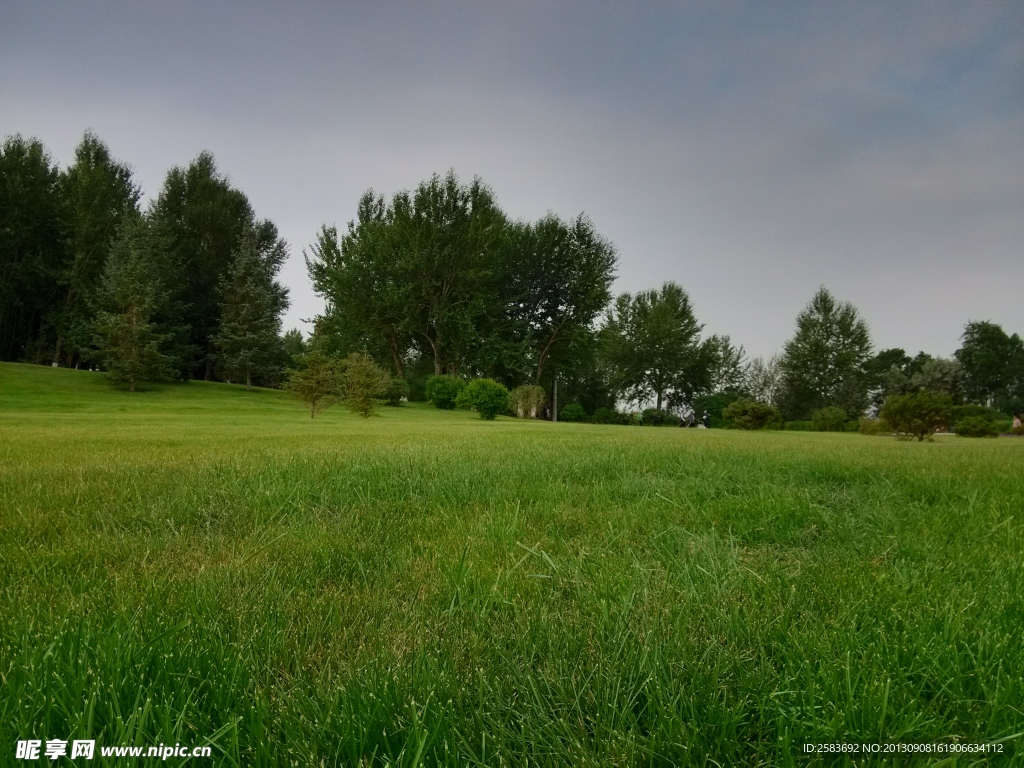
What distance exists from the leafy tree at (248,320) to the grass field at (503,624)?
3908 cm

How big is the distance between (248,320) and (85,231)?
1373 centimetres

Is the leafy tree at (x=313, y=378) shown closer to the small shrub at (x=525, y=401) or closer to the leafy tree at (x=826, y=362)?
the small shrub at (x=525, y=401)

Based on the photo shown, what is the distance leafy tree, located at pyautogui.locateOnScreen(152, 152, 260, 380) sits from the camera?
41000mm

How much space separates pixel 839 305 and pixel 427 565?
2469 inches

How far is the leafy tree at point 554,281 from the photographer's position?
4028 cm

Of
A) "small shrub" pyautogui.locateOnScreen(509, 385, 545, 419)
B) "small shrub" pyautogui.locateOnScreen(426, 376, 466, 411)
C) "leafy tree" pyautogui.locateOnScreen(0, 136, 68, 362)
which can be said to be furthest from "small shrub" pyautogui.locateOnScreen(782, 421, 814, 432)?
"leafy tree" pyautogui.locateOnScreen(0, 136, 68, 362)

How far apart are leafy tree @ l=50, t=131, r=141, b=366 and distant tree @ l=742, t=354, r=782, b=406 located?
59.7 meters

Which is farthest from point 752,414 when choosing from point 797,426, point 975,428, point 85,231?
point 85,231

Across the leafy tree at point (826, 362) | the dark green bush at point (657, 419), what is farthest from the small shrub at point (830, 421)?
the leafy tree at point (826, 362)

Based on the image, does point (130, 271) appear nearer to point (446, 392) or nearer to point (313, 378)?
point (446, 392)

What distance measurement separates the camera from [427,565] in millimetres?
2059

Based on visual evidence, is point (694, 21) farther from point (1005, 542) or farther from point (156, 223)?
point (156, 223)

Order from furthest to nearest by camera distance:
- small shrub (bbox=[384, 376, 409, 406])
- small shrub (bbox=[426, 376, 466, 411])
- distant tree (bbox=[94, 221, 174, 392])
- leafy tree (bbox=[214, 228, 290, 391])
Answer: leafy tree (bbox=[214, 228, 290, 391]) < small shrub (bbox=[384, 376, 409, 406]) < small shrub (bbox=[426, 376, 466, 411]) < distant tree (bbox=[94, 221, 174, 392])

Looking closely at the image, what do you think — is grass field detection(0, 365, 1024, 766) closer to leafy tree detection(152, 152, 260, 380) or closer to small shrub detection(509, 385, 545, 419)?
small shrub detection(509, 385, 545, 419)
